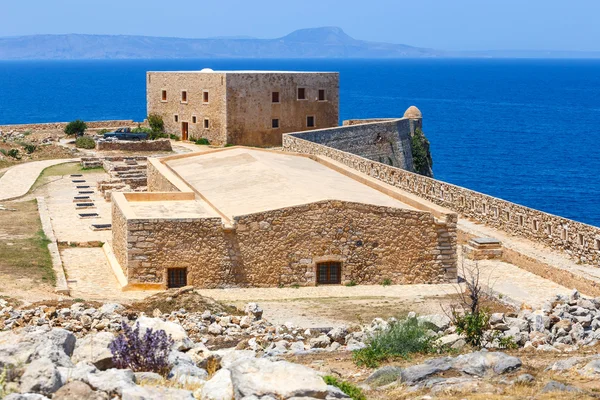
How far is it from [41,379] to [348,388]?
2953 mm

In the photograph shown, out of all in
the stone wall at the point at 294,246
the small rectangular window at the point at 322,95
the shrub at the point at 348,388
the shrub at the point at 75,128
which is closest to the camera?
the shrub at the point at 348,388

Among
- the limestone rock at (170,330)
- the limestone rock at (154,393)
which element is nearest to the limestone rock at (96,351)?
the limestone rock at (170,330)

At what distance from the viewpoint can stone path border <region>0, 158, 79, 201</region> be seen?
34.4 metres

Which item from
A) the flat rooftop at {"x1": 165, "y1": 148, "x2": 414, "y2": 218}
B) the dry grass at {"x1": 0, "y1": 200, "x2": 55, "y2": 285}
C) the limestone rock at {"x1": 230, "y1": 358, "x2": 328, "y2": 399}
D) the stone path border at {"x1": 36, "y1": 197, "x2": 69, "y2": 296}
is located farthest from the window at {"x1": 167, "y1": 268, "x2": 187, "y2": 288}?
the limestone rock at {"x1": 230, "y1": 358, "x2": 328, "y2": 399}

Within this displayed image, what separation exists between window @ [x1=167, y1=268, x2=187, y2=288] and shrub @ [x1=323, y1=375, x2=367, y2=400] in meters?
10.8

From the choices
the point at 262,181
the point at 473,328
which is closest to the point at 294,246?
the point at 262,181

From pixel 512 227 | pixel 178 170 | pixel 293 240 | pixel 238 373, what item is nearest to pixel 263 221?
pixel 293 240

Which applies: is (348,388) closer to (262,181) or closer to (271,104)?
(262,181)

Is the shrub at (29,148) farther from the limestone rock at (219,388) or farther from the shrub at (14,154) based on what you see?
the limestone rock at (219,388)

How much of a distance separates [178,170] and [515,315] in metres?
16.6

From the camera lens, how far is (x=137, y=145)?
47125 millimetres

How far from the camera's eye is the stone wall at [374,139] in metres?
40.8

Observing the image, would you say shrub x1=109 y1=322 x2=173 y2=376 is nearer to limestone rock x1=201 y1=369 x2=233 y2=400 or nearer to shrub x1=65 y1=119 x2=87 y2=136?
limestone rock x1=201 y1=369 x2=233 y2=400

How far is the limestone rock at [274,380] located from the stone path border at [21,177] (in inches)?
994
